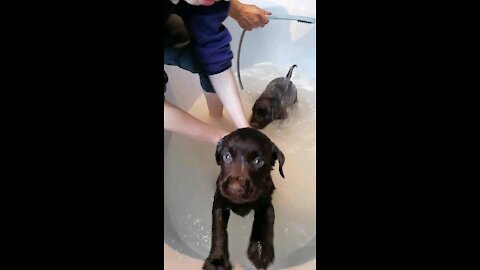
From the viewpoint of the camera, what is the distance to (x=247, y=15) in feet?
2.28

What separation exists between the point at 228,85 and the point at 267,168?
131mm

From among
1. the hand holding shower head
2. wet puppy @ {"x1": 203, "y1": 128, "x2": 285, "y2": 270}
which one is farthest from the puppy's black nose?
the hand holding shower head

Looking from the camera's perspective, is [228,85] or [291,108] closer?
[228,85]

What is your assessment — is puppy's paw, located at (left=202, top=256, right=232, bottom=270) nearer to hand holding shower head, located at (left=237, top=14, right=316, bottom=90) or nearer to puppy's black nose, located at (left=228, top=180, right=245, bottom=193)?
puppy's black nose, located at (left=228, top=180, right=245, bottom=193)

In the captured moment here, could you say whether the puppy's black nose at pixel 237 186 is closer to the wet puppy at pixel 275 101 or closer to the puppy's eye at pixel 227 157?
the puppy's eye at pixel 227 157

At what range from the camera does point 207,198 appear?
0.68 m

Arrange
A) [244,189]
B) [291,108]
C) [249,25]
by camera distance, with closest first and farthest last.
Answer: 1. [244,189]
2. [249,25]
3. [291,108]

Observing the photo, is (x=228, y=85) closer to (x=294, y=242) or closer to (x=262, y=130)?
(x=262, y=130)

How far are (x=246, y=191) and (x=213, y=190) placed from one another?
0.24ft

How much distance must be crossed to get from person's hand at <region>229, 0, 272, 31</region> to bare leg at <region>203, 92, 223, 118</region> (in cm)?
11

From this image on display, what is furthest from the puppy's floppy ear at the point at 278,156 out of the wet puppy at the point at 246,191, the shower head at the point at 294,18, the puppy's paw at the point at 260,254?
the shower head at the point at 294,18

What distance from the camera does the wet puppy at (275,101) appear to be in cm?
→ 76
